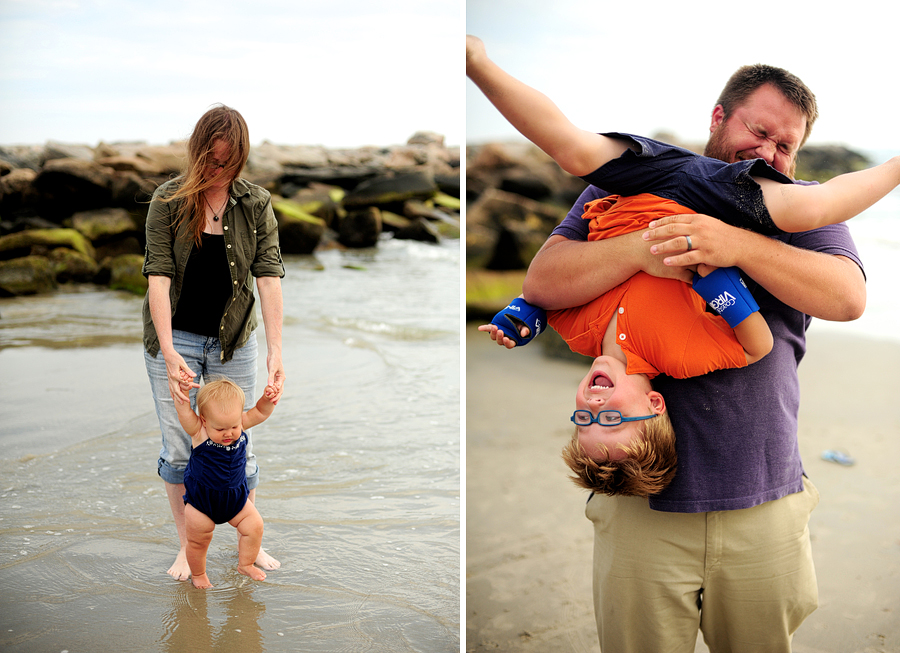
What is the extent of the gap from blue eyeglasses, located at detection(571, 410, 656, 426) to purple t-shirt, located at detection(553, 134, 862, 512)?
12cm

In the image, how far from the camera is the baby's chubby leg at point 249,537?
234cm

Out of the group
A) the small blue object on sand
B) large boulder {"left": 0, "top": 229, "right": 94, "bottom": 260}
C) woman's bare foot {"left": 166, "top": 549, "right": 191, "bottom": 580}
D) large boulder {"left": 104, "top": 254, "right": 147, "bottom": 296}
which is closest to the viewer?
woman's bare foot {"left": 166, "top": 549, "right": 191, "bottom": 580}

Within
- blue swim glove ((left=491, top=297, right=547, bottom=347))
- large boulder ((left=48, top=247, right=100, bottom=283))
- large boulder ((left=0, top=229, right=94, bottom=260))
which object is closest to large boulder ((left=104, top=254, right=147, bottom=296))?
large boulder ((left=48, top=247, right=100, bottom=283))

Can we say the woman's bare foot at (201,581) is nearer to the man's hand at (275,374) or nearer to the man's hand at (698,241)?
the man's hand at (275,374)

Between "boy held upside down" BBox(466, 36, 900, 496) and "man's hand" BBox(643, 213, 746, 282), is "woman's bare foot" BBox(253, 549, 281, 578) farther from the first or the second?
"man's hand" BBox(643, 213, 746, 282)

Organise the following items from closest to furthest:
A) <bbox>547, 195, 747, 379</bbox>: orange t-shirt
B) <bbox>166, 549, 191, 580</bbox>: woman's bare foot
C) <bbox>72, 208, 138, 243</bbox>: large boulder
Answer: <bbox>547, 195, 747, 379</bbox>: orange t-shirt
<bbox>166, 549, 191, 580</bbox>: woman's bare foot
<bbox>72, 208, 138, 243</bbox>: large boulder

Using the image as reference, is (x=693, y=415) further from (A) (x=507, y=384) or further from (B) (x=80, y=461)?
(A) (x=507, y=384)

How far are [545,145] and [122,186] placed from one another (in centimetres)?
1095

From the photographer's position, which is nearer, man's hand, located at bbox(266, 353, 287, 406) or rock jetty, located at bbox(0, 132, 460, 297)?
man's hand, located at bbox(266, 353, 287, 406)

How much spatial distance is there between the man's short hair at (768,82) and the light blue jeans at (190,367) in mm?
1638

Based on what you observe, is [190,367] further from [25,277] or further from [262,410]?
[25,277]

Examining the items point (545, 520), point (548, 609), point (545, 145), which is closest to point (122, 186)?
point (545, 520)

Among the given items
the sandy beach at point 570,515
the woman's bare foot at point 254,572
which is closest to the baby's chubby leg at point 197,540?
the woman's bare foot at point 254,572

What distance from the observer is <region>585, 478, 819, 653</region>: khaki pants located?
4.99 feet
